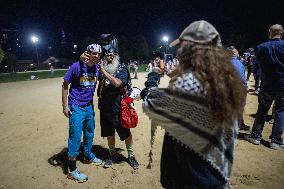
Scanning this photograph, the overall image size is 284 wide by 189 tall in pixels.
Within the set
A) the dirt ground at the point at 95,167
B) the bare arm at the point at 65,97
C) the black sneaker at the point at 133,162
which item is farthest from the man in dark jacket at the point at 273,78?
the bare arm at the point at 65,97

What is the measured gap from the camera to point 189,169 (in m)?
1.88

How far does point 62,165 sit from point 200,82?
4.63m

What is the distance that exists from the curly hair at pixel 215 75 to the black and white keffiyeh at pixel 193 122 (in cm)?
5

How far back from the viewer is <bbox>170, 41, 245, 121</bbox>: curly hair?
1.71m

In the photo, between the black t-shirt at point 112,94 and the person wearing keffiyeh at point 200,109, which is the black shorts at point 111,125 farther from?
the person wearing keffiyeh at point 200,109

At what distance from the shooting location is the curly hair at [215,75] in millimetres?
1710

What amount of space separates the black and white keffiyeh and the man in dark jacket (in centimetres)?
431

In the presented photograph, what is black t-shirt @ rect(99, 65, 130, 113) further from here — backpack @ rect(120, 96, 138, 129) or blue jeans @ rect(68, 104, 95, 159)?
blue jeans @ rect(68, 104, 95, 159)

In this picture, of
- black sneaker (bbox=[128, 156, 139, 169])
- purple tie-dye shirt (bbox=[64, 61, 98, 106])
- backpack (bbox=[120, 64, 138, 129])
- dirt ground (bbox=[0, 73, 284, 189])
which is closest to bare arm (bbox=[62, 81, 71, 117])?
purple tie-dye shirt (bbox=[64, 61, 98, 106])

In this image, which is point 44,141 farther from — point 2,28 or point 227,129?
point 2,28

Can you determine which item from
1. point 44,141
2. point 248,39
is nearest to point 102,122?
point 44,141

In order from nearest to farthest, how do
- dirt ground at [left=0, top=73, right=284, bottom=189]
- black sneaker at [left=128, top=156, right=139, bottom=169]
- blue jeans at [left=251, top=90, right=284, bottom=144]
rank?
dirt ground at [left=0, top=73, right=284, bottom=189]
black sneaker at [left=128, top=156, right=139, bottom=169]
blue jeans at [left=251, top=90, right=284, bottom=144]

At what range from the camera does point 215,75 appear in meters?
1.73

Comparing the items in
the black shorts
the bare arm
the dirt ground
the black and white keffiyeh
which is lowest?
the dirt ground
